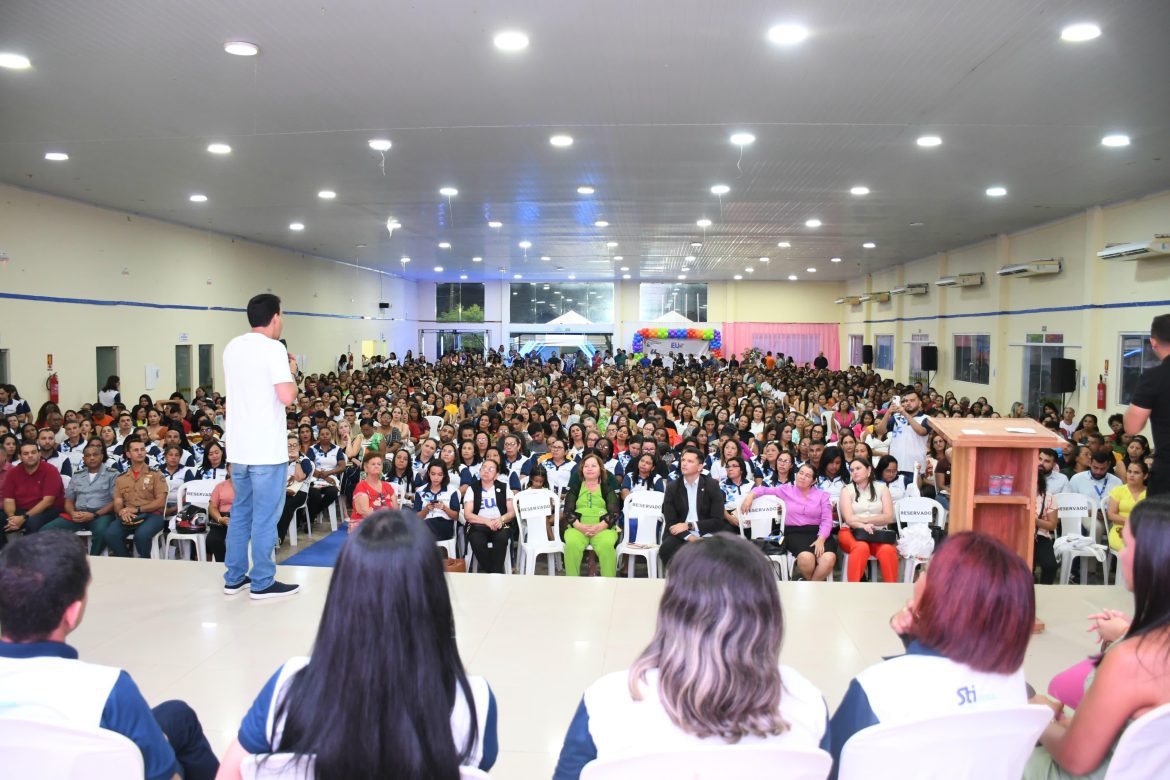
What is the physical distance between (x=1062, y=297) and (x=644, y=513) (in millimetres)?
11065

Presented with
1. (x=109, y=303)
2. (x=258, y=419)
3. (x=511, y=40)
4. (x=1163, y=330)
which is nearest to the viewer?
(x=1163, y=330)

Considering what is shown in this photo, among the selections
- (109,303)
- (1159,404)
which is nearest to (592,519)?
(1159,404)

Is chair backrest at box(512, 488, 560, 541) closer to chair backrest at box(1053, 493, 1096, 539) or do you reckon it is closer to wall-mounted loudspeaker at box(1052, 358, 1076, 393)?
chair backrest at box(1053, 493, 1096, 539)

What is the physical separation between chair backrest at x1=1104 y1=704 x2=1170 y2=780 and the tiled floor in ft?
5.24

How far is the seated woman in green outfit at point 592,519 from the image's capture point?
20.0ft

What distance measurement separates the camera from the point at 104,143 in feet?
29.2

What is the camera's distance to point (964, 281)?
17828 mm

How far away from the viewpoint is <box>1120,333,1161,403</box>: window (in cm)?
1157

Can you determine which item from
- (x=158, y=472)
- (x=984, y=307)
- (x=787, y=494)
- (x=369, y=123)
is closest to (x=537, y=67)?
(x=369, y=123)

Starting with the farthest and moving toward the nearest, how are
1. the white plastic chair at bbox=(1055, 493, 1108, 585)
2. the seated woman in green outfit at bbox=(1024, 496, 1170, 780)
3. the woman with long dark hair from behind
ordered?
the white plastic chair at bbox=(1055, 493, 1108, 585), the seated woman in green outfit at bbox=(1024, 496, 1170, 780), the woman with long dark hair from behind

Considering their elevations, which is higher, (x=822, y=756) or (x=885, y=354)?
(x=885, y=354)

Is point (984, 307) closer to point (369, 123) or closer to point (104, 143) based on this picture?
point (369, 123)

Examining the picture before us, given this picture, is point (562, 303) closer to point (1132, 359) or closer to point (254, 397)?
point (1132, 359)

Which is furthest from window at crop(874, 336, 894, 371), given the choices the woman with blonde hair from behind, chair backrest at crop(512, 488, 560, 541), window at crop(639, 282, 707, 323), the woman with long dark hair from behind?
the woman with long dark hair from behind
